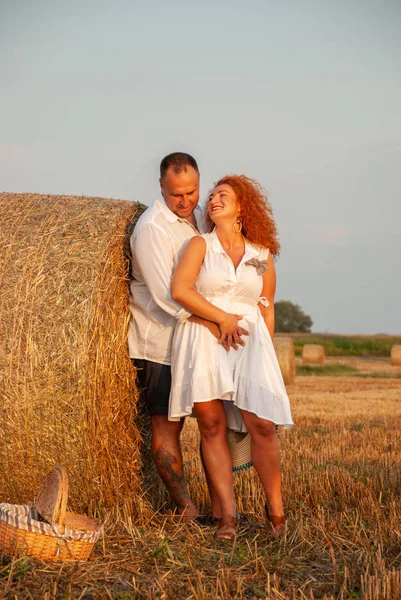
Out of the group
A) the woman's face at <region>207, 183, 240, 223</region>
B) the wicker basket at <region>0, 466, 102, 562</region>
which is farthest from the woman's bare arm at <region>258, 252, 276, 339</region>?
the wicker basket at <region>0, 466, 102, 562</region>

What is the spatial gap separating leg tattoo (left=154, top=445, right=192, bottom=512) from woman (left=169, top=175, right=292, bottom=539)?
0.40m

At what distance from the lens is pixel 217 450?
193 inches

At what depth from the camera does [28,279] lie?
503cm

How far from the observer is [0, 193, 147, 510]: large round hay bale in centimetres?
486

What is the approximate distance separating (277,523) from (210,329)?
1.22 metres

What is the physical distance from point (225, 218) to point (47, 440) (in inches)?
68.7

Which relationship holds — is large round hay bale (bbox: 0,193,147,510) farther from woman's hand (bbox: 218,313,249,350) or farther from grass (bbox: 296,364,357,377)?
grass (bbox: 296,364,357,377)

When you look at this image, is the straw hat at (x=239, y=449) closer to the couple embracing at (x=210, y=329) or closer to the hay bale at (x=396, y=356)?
the couple embracing at (x=210, y=329)

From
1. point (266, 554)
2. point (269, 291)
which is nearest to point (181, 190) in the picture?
point (269, 291)

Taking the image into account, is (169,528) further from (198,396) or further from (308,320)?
(308,320)

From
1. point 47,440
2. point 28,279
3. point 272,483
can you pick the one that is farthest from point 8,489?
point 272,483

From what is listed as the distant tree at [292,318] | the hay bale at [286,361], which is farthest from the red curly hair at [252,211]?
the distant tree at [292,318]

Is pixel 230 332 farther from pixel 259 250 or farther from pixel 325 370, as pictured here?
pixel 325 370

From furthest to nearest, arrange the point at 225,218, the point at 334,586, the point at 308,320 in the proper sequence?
the point at 308,320, the point at 225,218, the point at 334,586
